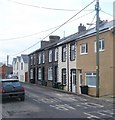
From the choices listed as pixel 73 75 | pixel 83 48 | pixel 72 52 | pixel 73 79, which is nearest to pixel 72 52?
pixel 72 52

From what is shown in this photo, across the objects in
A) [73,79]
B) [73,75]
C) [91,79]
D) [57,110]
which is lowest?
[57,110]

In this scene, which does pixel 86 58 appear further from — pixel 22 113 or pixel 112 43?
pixel 22 113

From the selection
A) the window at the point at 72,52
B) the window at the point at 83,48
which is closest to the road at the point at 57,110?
the window at the point at 83,48

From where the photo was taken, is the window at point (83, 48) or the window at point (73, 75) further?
the window at point (73, 75)

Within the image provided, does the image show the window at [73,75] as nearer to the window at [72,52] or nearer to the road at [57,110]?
the window at [72,52]

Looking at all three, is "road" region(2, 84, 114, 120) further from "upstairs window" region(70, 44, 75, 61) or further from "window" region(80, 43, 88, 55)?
"upstairs window" region(70, 44, 75, 61)

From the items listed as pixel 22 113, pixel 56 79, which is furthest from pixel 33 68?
pixel 22 113

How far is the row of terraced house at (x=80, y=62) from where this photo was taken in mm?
27828

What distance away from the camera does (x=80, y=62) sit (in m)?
33.5

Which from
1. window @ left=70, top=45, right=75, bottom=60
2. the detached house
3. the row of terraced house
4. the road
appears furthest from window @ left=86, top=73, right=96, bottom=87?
the detached house

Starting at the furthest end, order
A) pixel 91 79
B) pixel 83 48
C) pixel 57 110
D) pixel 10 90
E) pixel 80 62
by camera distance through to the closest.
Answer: pixel 80 62, pixel 83 48, pixel 91 79, pixel 10 90, pixel 57 110

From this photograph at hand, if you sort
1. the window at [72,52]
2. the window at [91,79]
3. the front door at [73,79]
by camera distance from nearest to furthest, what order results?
the window at [91,79] < the front door at [73,79] < the window at [72,52]

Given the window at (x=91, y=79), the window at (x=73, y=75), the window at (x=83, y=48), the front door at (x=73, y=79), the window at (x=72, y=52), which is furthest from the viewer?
the window at (x=72, y=52)

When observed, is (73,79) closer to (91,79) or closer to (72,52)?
(72,52)
